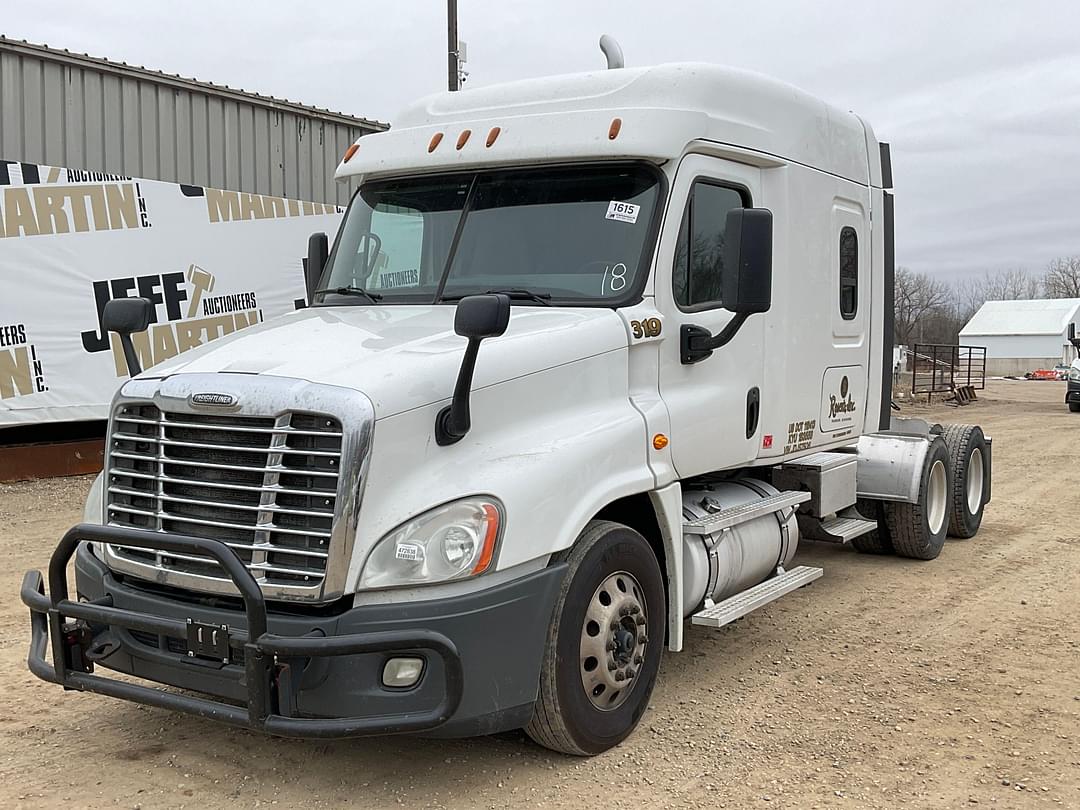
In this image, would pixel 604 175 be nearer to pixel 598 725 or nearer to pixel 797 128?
pixel 797 128

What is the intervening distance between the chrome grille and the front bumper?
19 centimetres

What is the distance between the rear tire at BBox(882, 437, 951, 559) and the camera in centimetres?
802

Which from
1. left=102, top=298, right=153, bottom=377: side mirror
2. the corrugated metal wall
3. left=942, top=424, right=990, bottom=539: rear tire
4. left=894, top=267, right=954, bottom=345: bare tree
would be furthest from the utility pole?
left=894, top=267, right=954, bottom=345: bare tree

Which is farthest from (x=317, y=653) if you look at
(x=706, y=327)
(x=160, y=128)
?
(x=160, y=128)

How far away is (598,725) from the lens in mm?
4336

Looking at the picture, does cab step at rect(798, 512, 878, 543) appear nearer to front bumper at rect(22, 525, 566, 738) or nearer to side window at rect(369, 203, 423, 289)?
side window at rect(369, 203, 423, 289)

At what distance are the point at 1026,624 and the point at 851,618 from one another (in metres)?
1.03

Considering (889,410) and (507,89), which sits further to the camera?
(889,410)

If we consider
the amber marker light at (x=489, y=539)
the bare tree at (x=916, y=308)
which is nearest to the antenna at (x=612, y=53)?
the amber marker light at (x=489, y=539)

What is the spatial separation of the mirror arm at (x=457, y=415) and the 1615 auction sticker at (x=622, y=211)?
1306mm

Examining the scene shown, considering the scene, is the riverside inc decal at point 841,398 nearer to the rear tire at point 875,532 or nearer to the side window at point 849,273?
the side window at point 849,273

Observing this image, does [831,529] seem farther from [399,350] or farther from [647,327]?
[399,350]

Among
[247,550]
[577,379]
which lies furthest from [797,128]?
[247,550]

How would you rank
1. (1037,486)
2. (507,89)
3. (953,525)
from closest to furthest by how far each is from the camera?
(507,89), (953,525), (1037,486)
